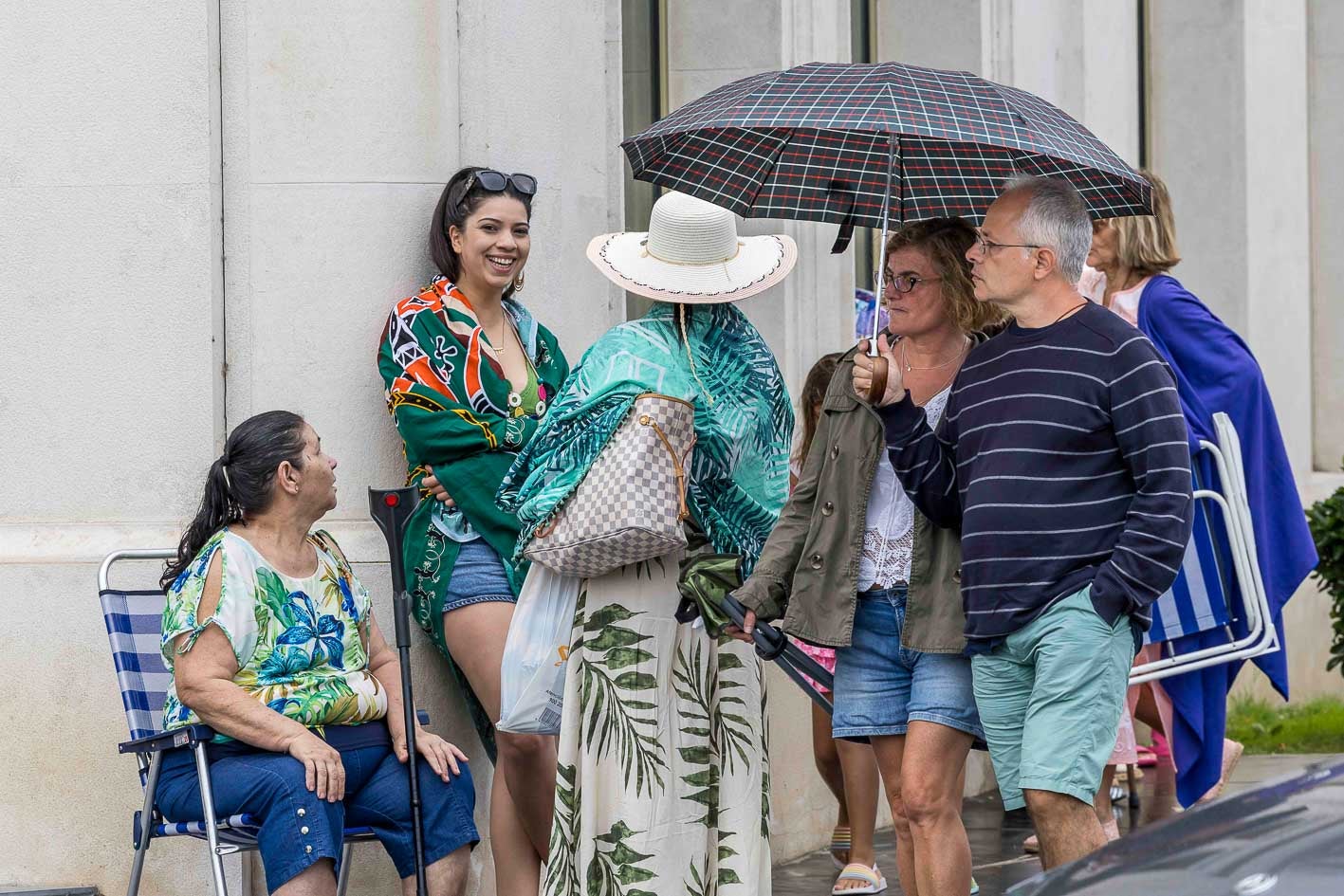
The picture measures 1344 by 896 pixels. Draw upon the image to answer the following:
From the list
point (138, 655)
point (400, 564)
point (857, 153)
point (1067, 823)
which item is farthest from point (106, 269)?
point (1067, 823)

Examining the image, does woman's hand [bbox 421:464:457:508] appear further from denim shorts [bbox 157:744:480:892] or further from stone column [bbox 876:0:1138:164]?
stone column [bbox 876:0:1138:164]

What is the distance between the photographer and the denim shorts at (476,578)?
19.5 feet

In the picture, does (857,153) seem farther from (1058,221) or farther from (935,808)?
(935,808)

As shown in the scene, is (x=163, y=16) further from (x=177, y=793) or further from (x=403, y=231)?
(x=177, y=793)

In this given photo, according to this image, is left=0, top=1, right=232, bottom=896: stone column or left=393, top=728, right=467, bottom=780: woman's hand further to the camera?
left=0, top=1, right=232, bottom=896: stone column

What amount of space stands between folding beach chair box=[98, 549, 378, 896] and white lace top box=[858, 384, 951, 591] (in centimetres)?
149

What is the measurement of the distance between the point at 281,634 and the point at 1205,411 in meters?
3.39

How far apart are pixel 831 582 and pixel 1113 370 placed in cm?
87

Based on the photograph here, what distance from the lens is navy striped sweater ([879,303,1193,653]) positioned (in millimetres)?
4664

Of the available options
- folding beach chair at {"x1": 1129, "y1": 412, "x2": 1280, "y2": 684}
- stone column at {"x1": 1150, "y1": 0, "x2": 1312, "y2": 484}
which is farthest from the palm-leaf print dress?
stone column at {"x1": 1150, "y1": 0, "x2": 1312, "y2": 484}

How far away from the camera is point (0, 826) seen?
19.8ft

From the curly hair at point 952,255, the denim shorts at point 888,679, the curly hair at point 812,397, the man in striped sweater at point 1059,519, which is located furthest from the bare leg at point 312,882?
the curly hair at point 812,397

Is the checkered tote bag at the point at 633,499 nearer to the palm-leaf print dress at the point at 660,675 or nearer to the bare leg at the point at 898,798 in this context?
the palm-leaf print dress at the point at 660,675

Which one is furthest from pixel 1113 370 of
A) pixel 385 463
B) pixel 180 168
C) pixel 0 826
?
pixel 0 826
